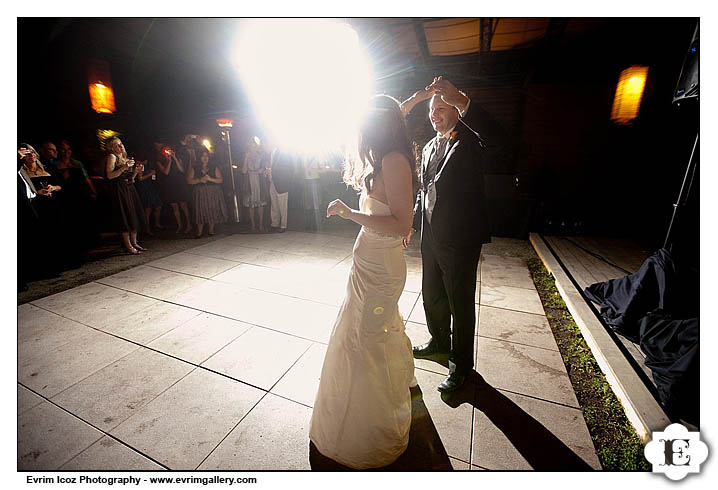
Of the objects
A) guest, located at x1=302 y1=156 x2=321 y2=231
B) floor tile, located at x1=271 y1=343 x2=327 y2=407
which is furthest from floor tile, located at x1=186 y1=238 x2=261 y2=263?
floor tile, located at x1=271 y1=343 x2=327 y2=407

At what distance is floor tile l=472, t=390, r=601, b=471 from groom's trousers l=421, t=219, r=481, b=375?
366mm

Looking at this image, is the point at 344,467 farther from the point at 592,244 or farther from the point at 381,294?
the point at 592,244

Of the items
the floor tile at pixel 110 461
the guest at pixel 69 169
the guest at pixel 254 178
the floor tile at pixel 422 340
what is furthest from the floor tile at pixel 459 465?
the guest at pixel 69 169

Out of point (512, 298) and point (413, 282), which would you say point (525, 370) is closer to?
point (512, 298)

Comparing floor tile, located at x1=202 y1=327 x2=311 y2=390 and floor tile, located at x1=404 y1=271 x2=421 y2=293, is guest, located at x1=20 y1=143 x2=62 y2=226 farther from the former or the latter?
floor tile, located at x1=404 y1=271 x2=421 y2=293

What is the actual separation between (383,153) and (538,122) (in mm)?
7661

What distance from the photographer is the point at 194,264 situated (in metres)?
4.88

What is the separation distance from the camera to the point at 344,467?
5.30ft

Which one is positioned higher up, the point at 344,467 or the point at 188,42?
the point at 188,42

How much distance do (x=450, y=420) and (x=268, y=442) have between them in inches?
46.8

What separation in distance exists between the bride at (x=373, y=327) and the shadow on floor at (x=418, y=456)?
0.07 meters

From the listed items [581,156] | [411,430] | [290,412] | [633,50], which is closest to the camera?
[411,430]

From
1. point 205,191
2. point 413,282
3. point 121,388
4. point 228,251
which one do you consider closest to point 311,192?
point 205,191

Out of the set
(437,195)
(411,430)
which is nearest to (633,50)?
(437,195)
